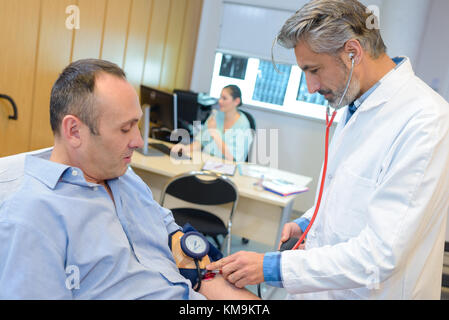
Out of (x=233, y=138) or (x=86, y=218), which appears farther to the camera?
(x=233, y=138)

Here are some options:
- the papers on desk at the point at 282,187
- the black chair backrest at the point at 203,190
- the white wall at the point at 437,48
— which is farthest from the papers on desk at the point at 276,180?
the white wall at the point at 437,48

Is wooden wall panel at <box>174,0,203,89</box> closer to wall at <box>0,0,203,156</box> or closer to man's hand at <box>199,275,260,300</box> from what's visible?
wall at <box>0,0,203,156</box>

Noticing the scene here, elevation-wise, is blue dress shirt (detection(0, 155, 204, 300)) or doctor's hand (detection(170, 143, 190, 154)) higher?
blue dress shirt (detection(0, 155, 204, 300))

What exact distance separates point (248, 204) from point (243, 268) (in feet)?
4.76

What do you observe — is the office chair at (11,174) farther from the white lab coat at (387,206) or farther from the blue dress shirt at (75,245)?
the white lab coat at (387,206)

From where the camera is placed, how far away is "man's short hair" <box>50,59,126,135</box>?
1.01m

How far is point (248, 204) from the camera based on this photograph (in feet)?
8.27

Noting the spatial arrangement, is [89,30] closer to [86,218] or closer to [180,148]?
[180,148]

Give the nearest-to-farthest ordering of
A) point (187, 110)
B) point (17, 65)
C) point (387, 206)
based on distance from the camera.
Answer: point (387, 206), point (17, 65), point (187, 110)

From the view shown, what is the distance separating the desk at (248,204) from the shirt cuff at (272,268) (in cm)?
127

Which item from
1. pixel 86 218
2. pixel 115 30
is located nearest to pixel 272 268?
pixel 86 218

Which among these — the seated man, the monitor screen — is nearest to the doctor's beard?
the seated man

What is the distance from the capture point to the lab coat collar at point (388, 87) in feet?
3.37

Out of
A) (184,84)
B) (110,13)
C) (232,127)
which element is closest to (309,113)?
(232,127)
